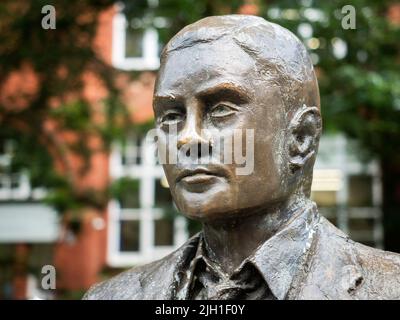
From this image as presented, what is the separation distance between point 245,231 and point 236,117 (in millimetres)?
452

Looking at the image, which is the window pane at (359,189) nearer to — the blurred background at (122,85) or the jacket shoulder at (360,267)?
the blurred background at (122,85)

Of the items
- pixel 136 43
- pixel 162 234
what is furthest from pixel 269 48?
pixel 162 234

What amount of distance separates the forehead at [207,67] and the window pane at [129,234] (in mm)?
14850

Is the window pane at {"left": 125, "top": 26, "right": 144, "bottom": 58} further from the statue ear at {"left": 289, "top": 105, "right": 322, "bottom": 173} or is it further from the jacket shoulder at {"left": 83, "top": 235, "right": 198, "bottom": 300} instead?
the statue ear at {"left": 289, "top": 105, "right": 322, "bottom": 173}

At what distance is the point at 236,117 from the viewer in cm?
295

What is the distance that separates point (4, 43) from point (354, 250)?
6679mm

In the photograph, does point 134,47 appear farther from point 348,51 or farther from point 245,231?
point 245,231

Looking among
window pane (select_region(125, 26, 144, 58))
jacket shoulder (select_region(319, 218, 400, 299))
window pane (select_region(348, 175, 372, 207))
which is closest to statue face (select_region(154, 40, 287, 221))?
jacket shoulder (select_region(319, 218, 400, 299))

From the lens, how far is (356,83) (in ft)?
25.4

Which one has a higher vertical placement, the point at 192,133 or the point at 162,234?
the point at 192,133

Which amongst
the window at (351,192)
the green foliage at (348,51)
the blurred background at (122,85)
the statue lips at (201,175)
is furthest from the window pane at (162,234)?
the statue lips at (201,175)

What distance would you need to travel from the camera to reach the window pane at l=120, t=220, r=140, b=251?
698 inches

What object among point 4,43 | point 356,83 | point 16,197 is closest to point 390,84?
point 356,83
